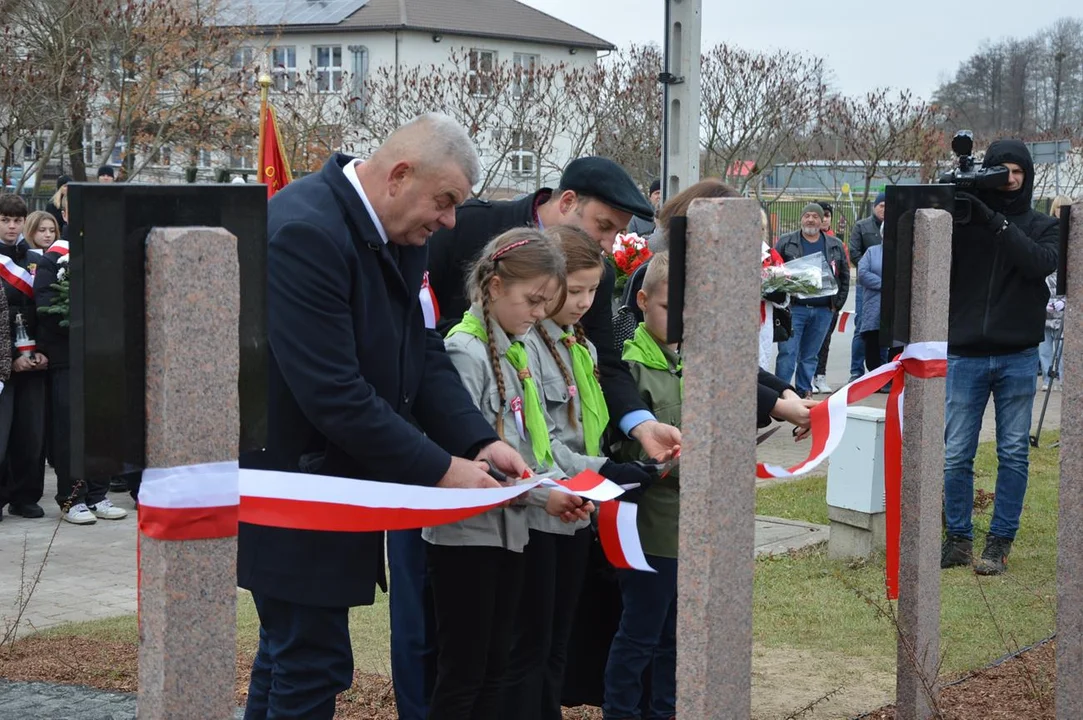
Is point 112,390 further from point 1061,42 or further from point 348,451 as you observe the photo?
point 1061,42

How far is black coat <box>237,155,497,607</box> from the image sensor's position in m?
3.41

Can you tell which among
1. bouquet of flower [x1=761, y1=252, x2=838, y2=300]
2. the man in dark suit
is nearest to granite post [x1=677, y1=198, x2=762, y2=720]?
the man in dark suit

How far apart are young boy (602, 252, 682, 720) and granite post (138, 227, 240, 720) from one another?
2.24 m

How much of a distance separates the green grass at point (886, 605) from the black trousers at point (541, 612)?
1.22m

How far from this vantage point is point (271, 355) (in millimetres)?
3529

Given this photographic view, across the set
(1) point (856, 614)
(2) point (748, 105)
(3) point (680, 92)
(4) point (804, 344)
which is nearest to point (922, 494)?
(1) point (856, 614)

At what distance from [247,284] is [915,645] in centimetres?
274

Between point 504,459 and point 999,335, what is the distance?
4.07m

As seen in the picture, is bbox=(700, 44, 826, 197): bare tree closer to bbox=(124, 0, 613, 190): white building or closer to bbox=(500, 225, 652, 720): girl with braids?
bbox=(124, 0, 613, 190): white building

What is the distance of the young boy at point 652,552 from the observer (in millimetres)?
4699

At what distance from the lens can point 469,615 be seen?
403 cm

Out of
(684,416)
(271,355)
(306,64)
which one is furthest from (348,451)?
(306,64)

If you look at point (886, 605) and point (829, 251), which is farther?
point (829, 251)

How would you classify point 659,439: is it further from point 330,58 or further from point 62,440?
point 330,58
